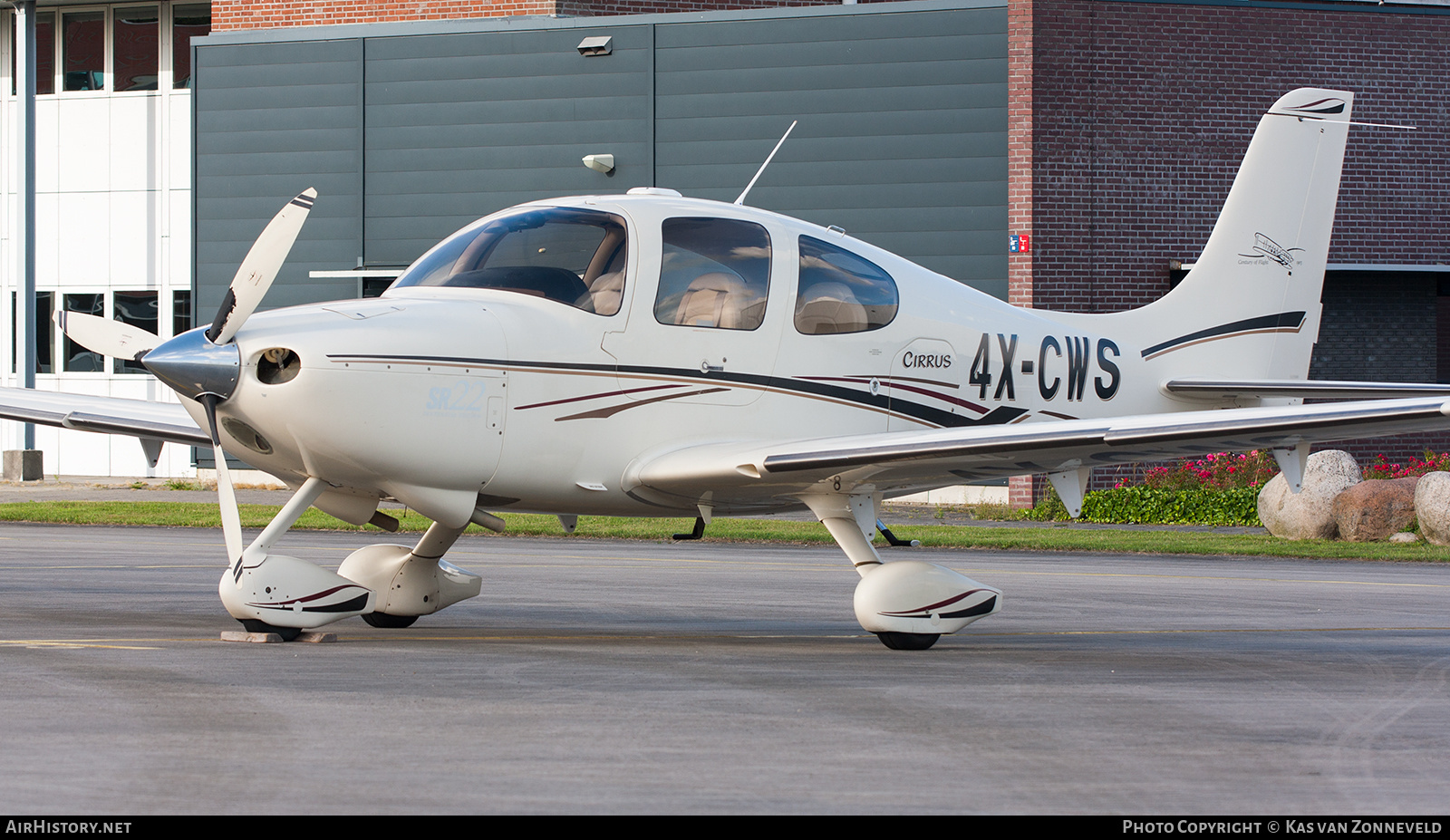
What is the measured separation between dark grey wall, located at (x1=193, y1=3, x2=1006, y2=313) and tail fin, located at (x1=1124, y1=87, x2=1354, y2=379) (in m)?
10.2

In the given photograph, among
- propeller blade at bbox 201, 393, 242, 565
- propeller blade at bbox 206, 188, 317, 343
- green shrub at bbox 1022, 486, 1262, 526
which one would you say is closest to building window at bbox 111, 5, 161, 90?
green shrub at bbox 1022, 486, 1262, 526

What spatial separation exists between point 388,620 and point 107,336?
2606 mm

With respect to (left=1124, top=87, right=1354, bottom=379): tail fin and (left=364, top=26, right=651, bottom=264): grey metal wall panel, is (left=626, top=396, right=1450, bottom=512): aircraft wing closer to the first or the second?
(left=1124, top=87, right=1354, bottom=379): tail fin

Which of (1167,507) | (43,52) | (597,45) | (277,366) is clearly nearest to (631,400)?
(277,366)

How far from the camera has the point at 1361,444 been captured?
72.8 ft

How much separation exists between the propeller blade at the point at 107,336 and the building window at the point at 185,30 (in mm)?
22464

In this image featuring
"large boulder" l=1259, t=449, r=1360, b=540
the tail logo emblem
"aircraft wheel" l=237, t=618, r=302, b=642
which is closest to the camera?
"aircraft wheel" l=237, t=618, r=302, b=642

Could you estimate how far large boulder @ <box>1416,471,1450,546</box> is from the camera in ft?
56.4

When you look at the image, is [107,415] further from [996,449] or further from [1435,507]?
[1435,507]

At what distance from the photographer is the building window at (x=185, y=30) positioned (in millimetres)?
29000

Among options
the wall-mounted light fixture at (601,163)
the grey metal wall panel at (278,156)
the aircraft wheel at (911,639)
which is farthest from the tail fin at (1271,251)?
the grey metal wall panel at (278,156)

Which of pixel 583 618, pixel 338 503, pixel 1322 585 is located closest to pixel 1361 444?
pixel 1322 585

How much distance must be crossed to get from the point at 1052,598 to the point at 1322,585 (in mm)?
3001

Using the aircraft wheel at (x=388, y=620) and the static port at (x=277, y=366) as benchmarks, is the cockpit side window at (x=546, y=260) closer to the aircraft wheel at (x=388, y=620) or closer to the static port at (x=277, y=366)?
the static port at (x=277, y=366)
